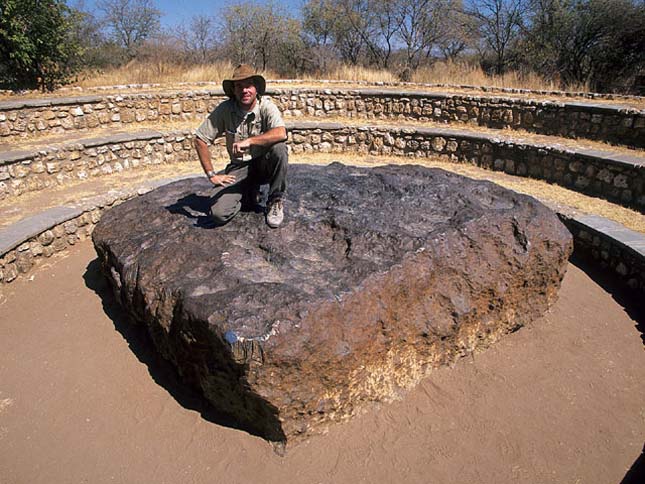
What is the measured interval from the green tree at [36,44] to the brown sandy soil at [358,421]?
26.6 ft

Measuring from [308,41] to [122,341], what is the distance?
1870cm

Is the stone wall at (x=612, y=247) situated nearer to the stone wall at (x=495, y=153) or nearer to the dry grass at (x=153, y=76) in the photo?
the stone wall at (x=495, y=153)

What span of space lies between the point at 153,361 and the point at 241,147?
1.65 metres

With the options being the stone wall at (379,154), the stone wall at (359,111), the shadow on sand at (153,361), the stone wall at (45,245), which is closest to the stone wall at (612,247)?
the stone wall at (379,154)

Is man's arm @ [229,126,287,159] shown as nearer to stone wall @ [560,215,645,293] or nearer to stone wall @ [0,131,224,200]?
stone wall @ [560,215,645,293]

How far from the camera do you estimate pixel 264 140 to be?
10.6ft

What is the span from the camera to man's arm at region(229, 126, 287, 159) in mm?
3191

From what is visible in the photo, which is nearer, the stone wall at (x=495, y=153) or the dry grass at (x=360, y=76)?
the stone wall at (x=495, y=153)

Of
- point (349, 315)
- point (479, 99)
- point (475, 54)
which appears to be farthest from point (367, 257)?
point (475, 54)

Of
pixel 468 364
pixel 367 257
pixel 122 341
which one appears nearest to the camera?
pixel 367 257

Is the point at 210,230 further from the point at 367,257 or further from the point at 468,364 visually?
the point at 468,364

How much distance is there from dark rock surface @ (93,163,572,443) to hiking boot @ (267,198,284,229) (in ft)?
0.21

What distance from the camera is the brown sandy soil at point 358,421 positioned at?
8.51 feet

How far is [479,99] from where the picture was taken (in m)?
8.97
